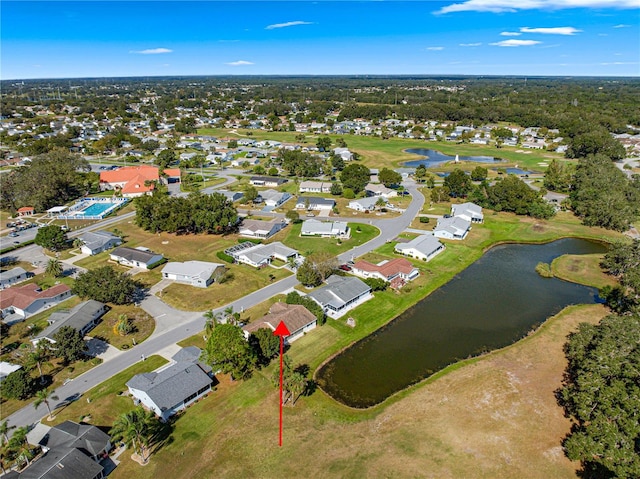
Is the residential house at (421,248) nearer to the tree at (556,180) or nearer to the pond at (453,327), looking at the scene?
the pond at (453,327)

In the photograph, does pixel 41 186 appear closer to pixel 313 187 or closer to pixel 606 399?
pixel 313 187

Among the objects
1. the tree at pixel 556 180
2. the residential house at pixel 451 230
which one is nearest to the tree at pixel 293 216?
the residential house at pixel 451 230

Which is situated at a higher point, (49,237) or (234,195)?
(234,195)

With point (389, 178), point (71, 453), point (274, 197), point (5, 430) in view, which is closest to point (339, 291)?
point (71, 453)

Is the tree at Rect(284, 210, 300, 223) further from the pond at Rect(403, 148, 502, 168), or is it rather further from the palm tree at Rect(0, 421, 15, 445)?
the pond at Rect(403, 148, 502, 168)

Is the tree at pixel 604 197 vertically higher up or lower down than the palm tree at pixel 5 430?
higher up

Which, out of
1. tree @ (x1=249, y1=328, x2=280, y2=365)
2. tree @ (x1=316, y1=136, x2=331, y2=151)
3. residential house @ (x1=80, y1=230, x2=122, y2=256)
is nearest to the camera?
tree @ (x1=249, y1=328, x2=280, y2=365)

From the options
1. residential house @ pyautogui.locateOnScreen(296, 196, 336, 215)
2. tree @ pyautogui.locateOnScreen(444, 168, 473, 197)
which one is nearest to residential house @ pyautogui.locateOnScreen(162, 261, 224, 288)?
residential house @ pyautogui.locateOnScreen(296, 196, 336, 215)
